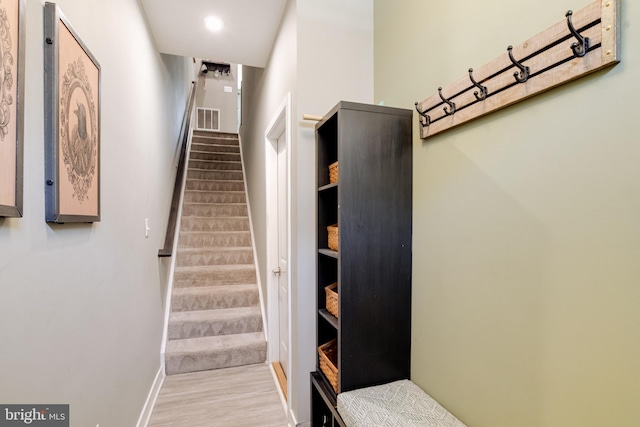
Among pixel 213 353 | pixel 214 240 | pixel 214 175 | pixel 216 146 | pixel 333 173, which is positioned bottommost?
pixel 213 353

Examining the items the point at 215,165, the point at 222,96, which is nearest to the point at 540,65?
the point at 215,165

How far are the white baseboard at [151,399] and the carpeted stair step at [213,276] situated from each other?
93 cm

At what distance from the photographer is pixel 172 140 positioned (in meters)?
3.32

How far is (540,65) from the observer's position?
0.83 meters

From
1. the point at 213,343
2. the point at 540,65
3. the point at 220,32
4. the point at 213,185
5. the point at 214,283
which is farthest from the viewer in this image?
the point at 213,185

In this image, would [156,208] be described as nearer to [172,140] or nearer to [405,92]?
[172,140]

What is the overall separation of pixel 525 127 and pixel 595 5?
0.30 metres

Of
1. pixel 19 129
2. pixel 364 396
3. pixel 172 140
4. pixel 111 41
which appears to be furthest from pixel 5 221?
pixel 172 140

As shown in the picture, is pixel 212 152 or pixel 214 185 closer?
pixel 214 185

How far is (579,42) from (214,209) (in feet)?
13.1

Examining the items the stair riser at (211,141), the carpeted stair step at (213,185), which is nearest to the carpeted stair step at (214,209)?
the carpeted stair step at (213,185)

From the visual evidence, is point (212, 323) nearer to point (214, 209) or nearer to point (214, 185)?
point (214, 209)

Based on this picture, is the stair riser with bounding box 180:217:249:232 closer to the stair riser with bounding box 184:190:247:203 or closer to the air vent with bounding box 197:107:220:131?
the stair riser with bounding box 184:190:247:203
